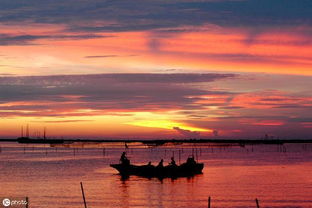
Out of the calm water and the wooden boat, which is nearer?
the calm water

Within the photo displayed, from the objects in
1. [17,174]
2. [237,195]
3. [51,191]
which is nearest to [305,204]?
[237,195]

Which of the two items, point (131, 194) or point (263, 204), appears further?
point (131, 194)

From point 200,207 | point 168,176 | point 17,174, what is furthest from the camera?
point 17,174

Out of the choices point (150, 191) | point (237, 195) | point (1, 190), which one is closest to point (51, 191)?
point (1, 190)

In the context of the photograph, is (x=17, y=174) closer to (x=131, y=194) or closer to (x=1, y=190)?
(x=1, y=190)

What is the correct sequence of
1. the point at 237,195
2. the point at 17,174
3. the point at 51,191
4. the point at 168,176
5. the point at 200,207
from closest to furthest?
the point at 200,207
the point at 237,195
the point at 51,191
the point at 168,176
the point at 17,174

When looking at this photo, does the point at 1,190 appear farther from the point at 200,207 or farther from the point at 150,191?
the point at 200,207

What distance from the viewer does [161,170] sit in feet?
290

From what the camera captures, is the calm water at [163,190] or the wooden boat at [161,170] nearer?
the calm water at [163,190]

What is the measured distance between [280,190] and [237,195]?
8.49 meters

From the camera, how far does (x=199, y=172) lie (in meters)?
93.7

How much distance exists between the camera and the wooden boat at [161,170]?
88.5 metres

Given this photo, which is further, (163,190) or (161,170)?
(161,170)

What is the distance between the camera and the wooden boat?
88.5 metres
